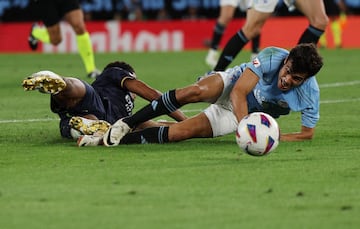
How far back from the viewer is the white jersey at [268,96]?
349 inches

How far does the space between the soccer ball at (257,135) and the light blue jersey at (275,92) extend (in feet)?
2.32

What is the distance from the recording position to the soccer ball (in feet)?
26.3

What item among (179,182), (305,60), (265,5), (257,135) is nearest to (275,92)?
(305,60)

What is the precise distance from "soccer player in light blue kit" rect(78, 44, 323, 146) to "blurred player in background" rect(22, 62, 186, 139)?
0.94ft

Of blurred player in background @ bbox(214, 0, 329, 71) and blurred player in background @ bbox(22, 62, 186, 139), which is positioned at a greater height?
blurred player in background @ bbox(22, 62, 186, 139)

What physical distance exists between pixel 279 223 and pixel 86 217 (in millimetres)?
1052

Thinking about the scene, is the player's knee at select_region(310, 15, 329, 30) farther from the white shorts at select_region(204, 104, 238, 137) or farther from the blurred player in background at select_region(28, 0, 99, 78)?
the blurred player in background at select_region(28, 0, 99, 78)

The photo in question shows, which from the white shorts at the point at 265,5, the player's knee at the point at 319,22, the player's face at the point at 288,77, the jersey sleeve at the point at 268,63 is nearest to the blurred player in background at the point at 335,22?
the white shorts at the point at 265,5

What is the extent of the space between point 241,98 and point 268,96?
462 millimetres

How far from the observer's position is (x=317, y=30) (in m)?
12.3

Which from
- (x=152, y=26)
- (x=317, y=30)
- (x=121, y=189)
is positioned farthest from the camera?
(x=152, y=26)

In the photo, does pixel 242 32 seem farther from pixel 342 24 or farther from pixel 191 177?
pixel 342 24

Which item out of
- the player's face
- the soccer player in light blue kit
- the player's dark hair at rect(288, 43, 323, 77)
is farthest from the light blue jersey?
the player's dark hair at rect(288, 43, 323, 77)

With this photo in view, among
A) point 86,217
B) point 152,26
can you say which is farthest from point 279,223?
point 152,26
